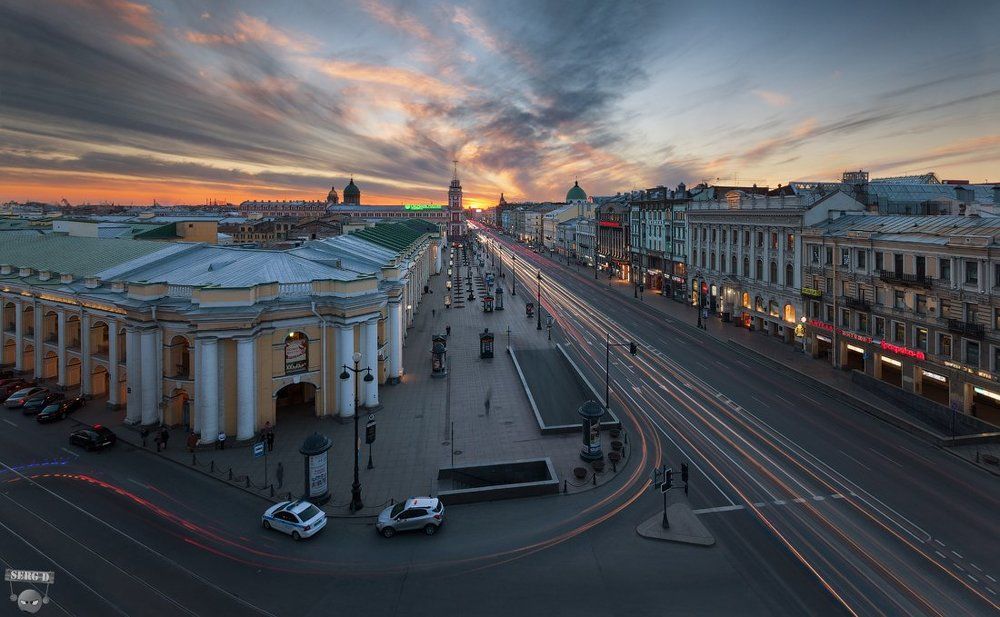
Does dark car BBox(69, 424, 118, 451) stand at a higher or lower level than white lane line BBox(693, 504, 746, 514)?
higher

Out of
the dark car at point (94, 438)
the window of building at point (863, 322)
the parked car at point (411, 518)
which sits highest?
the window of building at point (863, 322)

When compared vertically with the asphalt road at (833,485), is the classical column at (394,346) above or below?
above

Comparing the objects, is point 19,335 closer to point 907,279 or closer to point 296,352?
point 296,352

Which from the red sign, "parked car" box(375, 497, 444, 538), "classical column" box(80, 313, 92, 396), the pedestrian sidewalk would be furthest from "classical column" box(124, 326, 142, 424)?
the red sign

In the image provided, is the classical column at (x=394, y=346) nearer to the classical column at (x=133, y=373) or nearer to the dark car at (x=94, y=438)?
the classical column at (x=133, y=373)

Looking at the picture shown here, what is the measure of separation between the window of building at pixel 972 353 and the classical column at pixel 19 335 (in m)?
71.3

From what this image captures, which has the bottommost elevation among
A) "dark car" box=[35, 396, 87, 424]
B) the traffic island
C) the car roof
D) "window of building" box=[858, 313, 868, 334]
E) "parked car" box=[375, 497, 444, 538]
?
the traffic island

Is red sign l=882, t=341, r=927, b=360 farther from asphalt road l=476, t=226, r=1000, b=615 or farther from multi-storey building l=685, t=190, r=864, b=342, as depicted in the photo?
multi-storey building l=685, t=190, r=864, b=342

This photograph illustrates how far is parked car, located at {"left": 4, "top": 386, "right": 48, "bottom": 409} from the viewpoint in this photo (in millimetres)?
35406

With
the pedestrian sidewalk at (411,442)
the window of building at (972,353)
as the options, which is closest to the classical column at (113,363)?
the pedestrian sidewalk at (411,442)

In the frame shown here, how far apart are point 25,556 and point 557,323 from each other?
55.3 metres

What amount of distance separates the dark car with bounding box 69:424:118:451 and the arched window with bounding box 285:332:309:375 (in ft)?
32.9

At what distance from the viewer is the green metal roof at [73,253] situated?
135 feet

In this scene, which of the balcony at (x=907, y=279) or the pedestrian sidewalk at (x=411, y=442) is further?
the balcony at (x=907, y=279)
